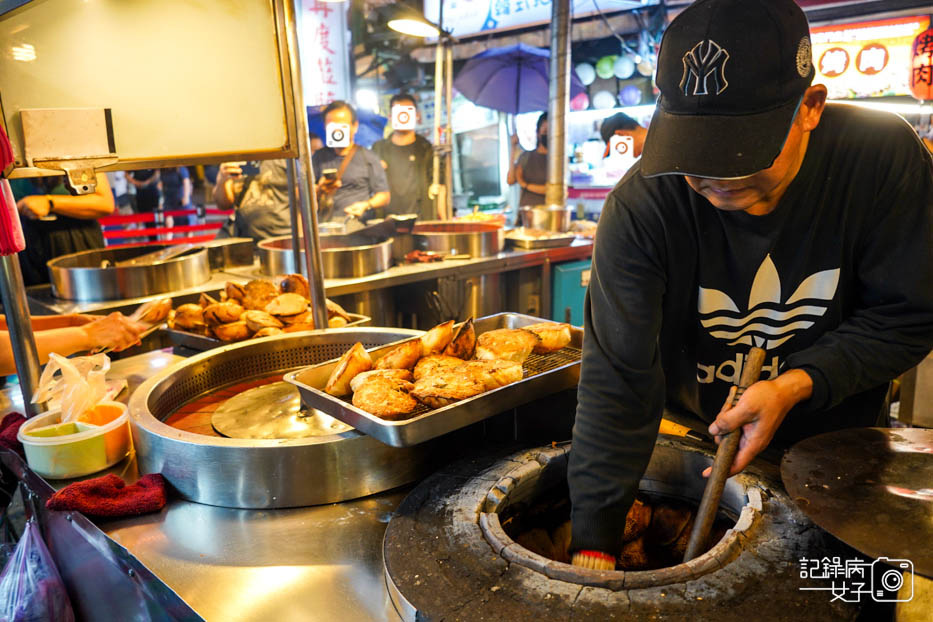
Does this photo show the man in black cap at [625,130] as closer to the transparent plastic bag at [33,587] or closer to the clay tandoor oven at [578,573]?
the clay tandoor oven at [578,573]

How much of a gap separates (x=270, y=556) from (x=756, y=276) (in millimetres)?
1385

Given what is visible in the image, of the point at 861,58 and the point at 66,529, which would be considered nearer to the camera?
the point at 66,529

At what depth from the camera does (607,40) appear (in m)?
12.4

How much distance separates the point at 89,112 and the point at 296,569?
55.2 inches

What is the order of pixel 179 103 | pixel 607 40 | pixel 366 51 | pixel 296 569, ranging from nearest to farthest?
1. pixel 296 569
2. pixel 179 103
3. pixel 607 40
4. pixel 366 51

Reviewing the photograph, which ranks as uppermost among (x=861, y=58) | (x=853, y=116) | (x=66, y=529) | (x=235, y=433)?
(x=861, y=58)

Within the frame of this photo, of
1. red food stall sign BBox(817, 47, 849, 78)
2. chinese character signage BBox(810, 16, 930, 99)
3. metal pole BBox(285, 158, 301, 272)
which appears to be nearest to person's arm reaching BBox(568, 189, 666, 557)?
metal pole BBox(285, 158, 301, 272)

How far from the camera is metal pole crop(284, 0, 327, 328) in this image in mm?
2246

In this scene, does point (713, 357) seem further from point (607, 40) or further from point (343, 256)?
point (607, 40)

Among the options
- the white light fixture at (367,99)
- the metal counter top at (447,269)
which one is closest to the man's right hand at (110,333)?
the metal counter top at (447,269)

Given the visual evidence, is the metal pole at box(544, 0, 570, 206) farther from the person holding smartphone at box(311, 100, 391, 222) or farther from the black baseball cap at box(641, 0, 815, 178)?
the black baseball cap at box(641, 0, 815, 178)

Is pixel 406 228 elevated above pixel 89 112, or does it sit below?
below

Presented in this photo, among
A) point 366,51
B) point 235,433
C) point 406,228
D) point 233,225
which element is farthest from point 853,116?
point 366,51

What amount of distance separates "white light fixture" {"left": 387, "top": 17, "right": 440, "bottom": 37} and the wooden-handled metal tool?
5955 millimetres
